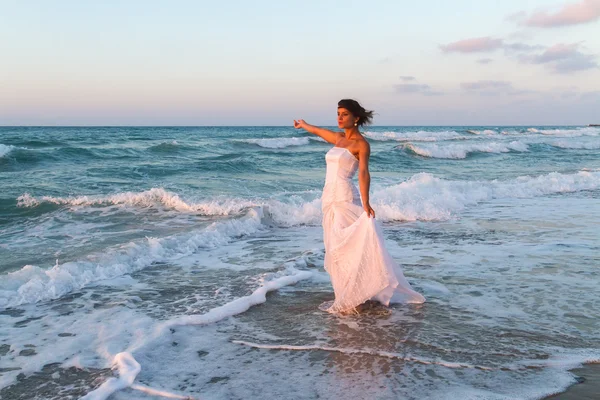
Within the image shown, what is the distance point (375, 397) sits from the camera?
3.50 metres

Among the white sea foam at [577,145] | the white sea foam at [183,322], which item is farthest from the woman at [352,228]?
the white sea foam at [577,145]

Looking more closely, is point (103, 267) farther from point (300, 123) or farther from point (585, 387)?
point (585, 387)

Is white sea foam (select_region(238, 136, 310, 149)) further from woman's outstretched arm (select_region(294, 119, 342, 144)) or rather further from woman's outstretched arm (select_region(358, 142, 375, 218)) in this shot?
woman's outstretched arm (select_region(358, 142, 375, 218))

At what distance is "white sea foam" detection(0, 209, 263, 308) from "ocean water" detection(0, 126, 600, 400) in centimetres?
2

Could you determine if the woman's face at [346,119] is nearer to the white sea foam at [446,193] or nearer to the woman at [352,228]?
the woman at [352,228]

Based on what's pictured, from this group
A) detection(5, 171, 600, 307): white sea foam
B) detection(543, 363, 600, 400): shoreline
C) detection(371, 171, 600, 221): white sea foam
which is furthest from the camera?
detection(371, 171, 600, 221): white sea foam

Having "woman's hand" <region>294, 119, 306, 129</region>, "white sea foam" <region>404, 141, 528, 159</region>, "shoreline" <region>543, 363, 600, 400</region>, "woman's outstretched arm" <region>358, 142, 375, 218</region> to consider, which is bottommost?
"shoreline" <region>543, 363, 600, 400</region>

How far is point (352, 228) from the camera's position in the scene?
517 centimetres

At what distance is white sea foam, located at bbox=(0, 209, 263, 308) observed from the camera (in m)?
5.97

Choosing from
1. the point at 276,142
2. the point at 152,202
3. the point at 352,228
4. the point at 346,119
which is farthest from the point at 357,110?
the point at 276,142

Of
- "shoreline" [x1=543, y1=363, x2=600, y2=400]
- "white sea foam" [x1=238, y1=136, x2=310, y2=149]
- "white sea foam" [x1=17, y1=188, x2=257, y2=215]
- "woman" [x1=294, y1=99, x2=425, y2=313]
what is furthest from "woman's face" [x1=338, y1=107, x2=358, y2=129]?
"white sea foam" [x1=238, y1=136, x2=310, y2=149]

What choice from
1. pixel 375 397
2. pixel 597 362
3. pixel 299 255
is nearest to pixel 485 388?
pixel 375 397

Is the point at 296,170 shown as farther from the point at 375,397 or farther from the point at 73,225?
the point at 375,397

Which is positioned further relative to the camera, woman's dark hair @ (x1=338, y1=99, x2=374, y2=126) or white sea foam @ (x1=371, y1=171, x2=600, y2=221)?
white sea foam @ (x1=371, y1=171, x2=600, y2=221)
